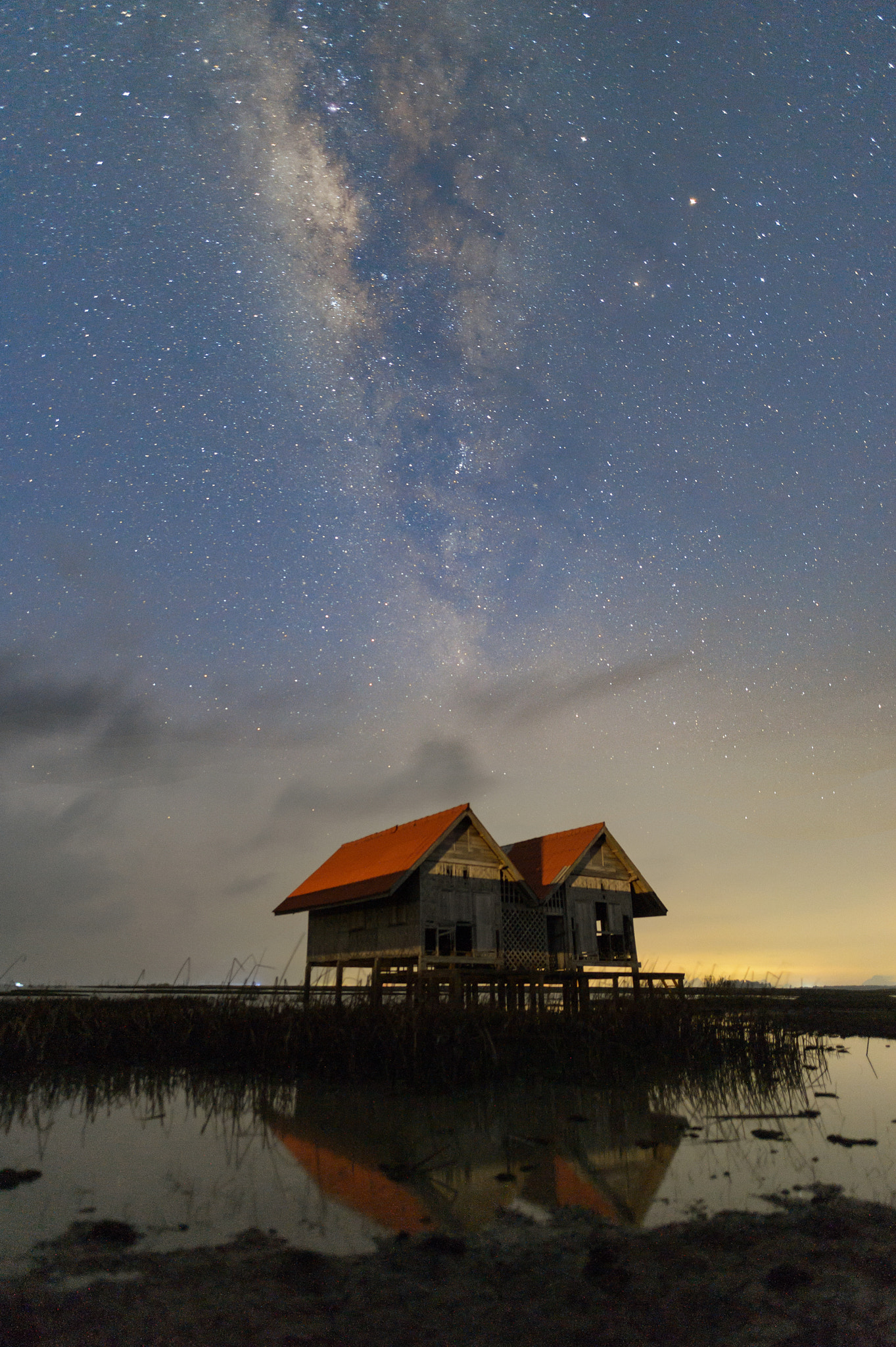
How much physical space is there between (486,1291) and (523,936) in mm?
23549

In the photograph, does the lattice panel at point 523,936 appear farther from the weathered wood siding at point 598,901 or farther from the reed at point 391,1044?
the reed at point 391,1044

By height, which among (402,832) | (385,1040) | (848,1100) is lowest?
(848,1100)

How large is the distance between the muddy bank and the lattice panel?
21.6 m

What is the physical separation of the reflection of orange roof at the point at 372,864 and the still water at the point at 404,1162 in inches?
515

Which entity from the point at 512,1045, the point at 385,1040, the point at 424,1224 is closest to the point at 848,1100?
the point at 512,1045

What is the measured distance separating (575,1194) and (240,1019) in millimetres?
9486

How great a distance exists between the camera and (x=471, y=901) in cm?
2598

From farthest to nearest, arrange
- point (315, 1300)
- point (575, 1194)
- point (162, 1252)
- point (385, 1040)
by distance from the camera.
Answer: point (385, 1040)
point (575, 1194)
point (162, 1252)
point (315, 1300)

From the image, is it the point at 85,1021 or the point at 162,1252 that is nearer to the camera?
the point at 162,1252

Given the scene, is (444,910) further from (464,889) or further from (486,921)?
(486,921)

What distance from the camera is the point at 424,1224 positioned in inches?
227

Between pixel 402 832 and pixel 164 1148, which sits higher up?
pixel 402 832

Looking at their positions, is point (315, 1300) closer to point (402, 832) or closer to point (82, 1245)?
point (82, 1245)

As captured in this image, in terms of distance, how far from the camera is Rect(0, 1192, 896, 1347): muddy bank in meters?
4.05
